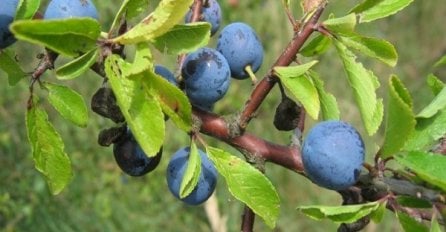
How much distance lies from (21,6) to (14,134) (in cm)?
222

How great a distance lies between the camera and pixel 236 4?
11.2ft

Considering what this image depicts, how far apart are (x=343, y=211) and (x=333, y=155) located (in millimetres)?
108

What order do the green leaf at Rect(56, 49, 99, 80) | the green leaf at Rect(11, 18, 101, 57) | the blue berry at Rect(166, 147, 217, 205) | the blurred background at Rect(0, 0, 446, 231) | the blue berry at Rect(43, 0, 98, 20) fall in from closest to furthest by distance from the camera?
1. the green leaf at Rect(11, 18, 101, 57)
2. the green leaf at Rect(56, 49, 99, 80)
3. the blue berry at Rect(43, 0, 98, 20)
4. the blue berry at Rect(166, 147, 217, 205)
5. the blurred background at Rect(0, 0, 446, 231)

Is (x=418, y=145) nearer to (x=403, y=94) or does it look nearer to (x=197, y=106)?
(x=403, y=94)

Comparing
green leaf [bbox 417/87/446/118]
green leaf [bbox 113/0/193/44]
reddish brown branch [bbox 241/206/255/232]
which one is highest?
green leaf [bbox 113/0/193/44]

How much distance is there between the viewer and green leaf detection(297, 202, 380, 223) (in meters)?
0.74

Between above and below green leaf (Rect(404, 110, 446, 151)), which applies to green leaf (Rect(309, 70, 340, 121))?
below

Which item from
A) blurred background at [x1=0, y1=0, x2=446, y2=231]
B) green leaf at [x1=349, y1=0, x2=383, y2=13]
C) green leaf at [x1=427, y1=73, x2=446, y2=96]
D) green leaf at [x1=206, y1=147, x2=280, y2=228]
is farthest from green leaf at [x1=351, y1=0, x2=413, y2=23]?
blurred background at [x1=0, y1=0, x2=446, y2=231]

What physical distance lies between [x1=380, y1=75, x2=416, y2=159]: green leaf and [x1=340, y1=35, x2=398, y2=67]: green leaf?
4.3 inches

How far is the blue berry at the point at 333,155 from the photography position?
811 mm

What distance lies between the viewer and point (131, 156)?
99 centimetres

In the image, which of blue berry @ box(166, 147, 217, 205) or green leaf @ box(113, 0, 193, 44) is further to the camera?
blue berry @ box(166, 147, 217, 205)

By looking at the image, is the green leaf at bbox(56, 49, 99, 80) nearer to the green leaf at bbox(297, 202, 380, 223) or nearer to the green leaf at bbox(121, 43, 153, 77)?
the green leaf at bbox(121, 43, 153, 77)

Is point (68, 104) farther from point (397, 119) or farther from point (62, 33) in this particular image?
point (397, 119)
